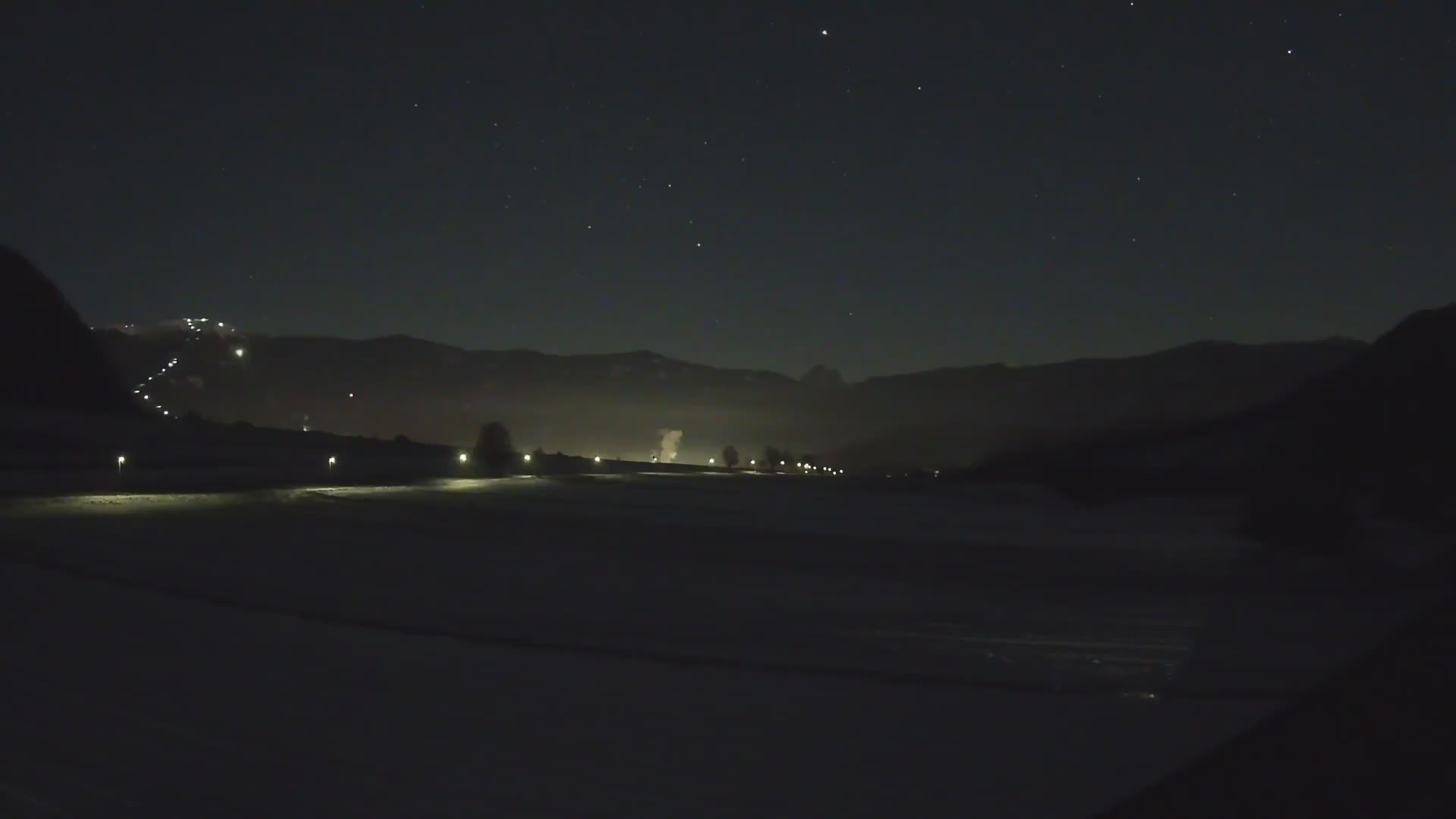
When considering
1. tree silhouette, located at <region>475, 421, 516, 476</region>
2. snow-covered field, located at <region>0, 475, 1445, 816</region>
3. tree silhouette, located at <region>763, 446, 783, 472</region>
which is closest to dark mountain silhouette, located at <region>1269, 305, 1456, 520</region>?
snow-covered field, located at <region>0, 475, 1445, 816</region>

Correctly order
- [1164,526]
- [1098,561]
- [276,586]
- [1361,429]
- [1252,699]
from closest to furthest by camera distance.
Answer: [1252,699], [276,586], [1098,561], [1164,526], [1361,429]

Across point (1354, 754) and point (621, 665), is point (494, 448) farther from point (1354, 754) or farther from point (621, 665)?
point (1354, 754)

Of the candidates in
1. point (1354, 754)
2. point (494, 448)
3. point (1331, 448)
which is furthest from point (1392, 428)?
point (1354, 754)

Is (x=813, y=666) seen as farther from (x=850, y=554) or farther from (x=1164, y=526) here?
(x=1164, y=526)

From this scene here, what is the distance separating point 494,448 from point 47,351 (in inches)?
1586

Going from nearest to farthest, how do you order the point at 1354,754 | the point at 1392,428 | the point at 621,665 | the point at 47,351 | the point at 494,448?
the point at 1354,754, the point at 621,665, the point at 1392,428, the point at 494,448, the point at 47,351

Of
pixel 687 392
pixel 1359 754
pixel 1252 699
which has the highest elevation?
pixel 687 392

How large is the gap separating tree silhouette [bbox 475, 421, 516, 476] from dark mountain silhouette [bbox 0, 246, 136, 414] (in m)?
29.6

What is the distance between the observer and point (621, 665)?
1047 cm

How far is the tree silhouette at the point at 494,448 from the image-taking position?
44500mm

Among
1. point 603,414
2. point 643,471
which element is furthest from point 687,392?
point 643,471

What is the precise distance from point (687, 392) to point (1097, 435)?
98222 mm

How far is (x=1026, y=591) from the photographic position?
15688 millimetres

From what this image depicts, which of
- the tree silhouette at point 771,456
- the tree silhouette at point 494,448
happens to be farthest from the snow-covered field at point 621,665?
the tree silhouette at point 771,456
